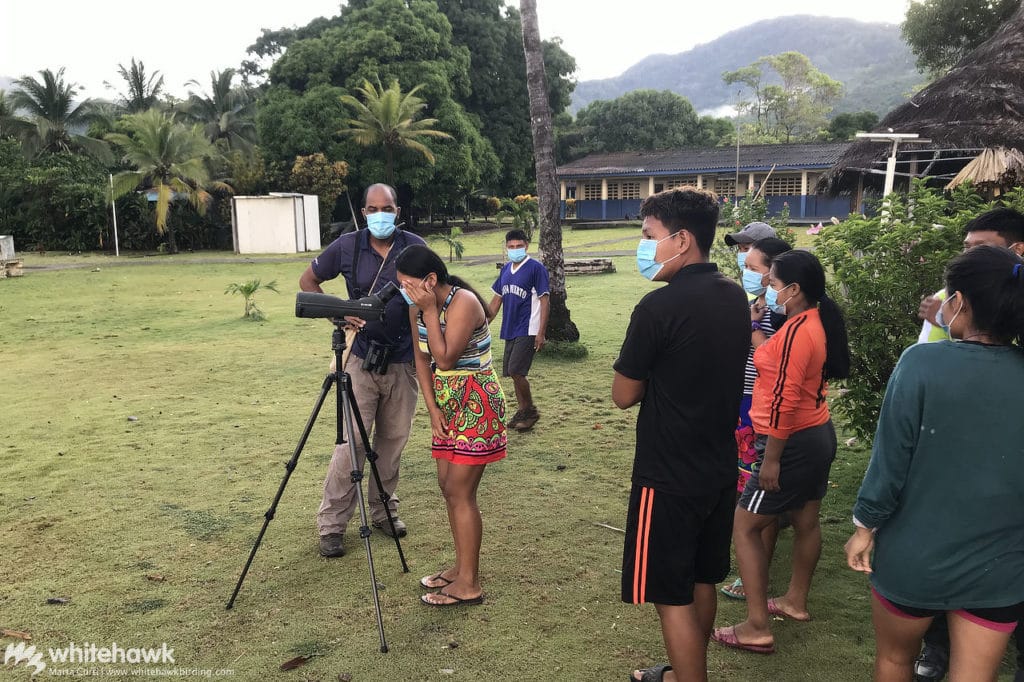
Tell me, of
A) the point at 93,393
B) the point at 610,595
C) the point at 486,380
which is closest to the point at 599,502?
the point at 610,595

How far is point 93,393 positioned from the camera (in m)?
7.61

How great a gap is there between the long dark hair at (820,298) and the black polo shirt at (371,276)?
202 centimetres

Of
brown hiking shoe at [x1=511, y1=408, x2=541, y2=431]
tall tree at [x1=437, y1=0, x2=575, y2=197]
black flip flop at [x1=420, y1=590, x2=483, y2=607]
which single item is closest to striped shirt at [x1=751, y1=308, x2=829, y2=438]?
black flip flop at [x1=420, y1=590, x2=483, y2=607]

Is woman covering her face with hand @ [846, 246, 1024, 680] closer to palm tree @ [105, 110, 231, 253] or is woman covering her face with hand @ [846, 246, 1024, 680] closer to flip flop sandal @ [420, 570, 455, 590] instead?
flip flop sandal @ [420, 570, 455, 590]

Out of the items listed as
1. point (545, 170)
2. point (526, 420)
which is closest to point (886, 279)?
point (526, 420)

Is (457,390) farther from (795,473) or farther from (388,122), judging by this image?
(388,122)

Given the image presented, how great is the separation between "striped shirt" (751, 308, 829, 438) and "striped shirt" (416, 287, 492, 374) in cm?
125

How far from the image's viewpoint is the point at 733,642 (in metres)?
3.13

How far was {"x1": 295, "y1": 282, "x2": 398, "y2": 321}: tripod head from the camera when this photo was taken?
3.51 meters

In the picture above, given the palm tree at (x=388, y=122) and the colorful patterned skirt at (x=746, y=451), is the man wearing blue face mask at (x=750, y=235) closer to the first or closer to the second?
the colorful patterned skirt at (x=746, y=451)

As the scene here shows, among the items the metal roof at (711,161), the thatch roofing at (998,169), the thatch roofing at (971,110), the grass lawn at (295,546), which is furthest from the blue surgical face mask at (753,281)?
the metal roof at (711,161)

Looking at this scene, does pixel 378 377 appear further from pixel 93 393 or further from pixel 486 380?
pixel 93 393

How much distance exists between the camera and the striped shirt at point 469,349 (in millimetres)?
3398

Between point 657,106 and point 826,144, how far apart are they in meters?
20.2
